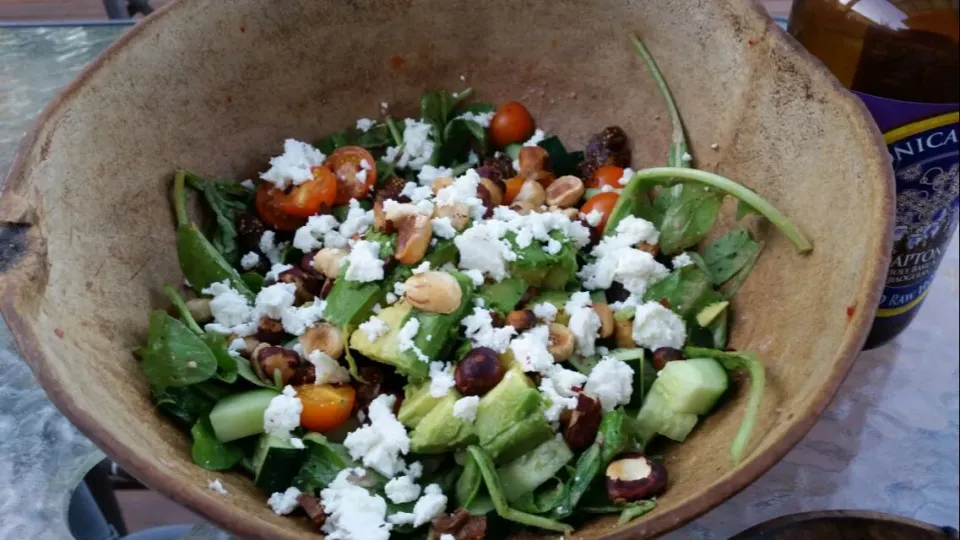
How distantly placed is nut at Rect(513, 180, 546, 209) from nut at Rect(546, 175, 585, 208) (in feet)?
0.05

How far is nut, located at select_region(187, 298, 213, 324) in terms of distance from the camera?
1.01 meters

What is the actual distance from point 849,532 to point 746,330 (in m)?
0.26

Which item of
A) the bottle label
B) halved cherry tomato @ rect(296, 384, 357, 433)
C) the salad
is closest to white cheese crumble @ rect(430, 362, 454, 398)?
the salad

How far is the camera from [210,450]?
849 millimetres

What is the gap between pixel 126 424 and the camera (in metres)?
0.76

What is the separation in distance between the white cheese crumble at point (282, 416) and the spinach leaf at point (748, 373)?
46cm

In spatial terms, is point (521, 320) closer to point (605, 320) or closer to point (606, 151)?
point (605, 320)

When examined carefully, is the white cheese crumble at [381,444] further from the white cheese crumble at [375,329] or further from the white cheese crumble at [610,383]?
the white cheese crumble at [610,383]

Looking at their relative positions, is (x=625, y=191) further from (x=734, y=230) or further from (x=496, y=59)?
(x=496, y=59)

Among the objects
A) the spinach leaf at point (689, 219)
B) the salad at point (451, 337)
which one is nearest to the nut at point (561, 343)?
the salad at point (451, 337)

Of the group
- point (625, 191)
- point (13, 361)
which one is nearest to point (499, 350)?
point (625, 191)

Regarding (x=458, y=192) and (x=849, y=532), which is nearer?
(x=849, y=532)

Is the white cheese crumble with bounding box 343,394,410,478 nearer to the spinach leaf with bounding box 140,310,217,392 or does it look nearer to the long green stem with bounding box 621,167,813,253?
the spinach leaf with bounding box 140,310,217,392

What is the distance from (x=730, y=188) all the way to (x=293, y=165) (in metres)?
0.61
